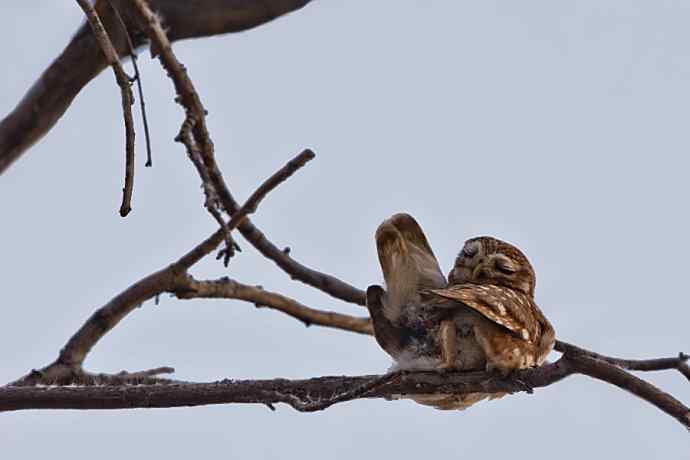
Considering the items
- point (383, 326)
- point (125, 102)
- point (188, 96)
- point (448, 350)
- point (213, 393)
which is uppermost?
point (188, 96)

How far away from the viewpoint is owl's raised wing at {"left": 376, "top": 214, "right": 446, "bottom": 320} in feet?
13.9

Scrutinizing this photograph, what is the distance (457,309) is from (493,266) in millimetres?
651

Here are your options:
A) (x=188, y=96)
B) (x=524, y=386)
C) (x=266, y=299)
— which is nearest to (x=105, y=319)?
(x=266, y=299)

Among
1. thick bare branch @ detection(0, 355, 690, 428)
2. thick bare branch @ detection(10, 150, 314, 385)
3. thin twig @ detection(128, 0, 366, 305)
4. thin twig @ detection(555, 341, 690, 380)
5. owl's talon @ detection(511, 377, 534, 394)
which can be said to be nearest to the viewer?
thin twig @ detection(555, 341, 690, 380)

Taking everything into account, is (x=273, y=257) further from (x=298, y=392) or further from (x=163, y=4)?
(x=298, y=392)

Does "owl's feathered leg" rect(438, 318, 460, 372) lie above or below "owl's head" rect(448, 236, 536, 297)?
below

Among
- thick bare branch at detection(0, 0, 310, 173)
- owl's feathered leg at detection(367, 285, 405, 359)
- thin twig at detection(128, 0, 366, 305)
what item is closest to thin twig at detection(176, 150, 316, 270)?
thin twig at detection(128, 0, 366, 305)

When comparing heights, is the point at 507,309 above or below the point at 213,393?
above

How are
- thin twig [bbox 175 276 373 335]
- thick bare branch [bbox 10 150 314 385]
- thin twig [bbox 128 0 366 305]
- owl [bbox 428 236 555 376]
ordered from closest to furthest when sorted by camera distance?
owl [bbox 428 236 555 376] < thin twig [bbox 128 0 366 305] < thick bare branch [bbox 10 150 314 385] < thin twig [bbox 175 276 373 335]

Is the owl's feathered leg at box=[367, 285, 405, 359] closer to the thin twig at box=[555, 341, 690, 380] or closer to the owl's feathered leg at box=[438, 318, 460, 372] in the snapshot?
the owl's feathered leg at box=[438, 318, 460, 372]

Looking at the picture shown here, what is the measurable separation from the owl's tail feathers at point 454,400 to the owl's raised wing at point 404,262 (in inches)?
16.9

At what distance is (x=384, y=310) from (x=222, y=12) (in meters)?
1.51

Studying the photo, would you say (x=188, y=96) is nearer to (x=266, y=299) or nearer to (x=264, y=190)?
(x=264, y=190)

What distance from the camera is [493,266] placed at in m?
4.64
